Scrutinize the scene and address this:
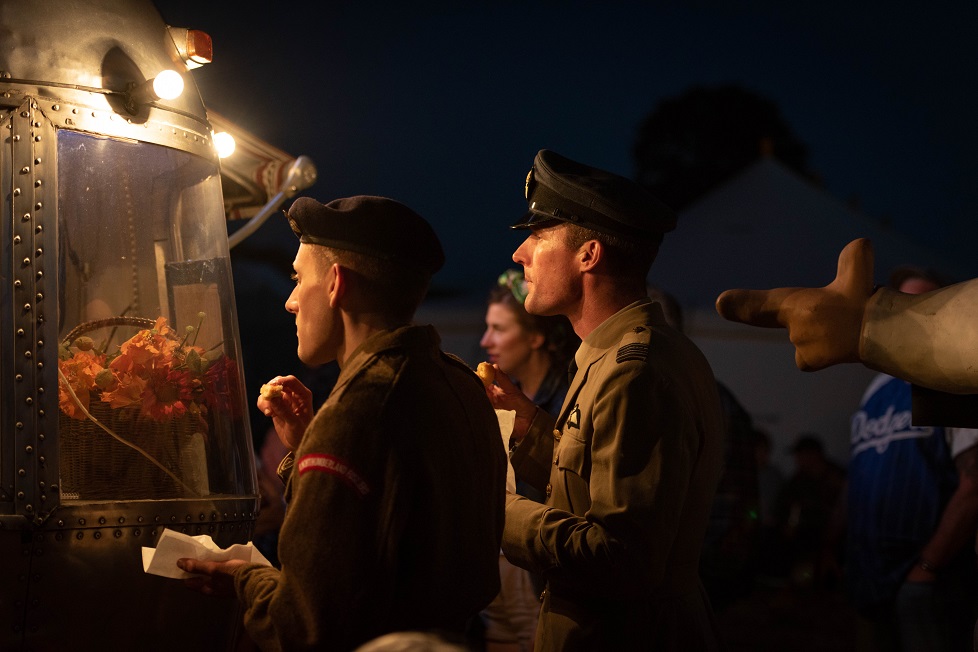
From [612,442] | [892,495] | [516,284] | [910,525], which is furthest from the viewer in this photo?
[892,495]

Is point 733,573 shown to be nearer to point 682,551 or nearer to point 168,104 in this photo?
point 682,551

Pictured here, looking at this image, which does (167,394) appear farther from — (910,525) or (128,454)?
(910,525)

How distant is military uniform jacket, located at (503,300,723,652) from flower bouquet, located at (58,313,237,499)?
115 cm

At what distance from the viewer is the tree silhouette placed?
38.2 m

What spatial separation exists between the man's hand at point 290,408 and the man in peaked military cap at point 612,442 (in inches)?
26.0

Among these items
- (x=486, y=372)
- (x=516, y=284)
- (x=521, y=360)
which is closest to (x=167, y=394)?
(x=486, y=372)


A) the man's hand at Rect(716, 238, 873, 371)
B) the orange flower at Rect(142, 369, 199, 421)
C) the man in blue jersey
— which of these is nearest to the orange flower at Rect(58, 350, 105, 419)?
the orange flower at Rect(142, 369, 199, 421)

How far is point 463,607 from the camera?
234cm

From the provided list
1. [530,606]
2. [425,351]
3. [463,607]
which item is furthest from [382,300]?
[530,606]

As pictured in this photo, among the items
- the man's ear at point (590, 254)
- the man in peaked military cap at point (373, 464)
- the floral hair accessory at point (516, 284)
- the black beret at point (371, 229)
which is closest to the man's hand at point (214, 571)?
the man in peaked military cap at point (373, 464)

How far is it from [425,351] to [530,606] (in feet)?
10.1

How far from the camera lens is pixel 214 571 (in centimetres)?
240

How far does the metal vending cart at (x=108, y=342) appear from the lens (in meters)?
3.09

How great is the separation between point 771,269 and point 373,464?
1196 cm
